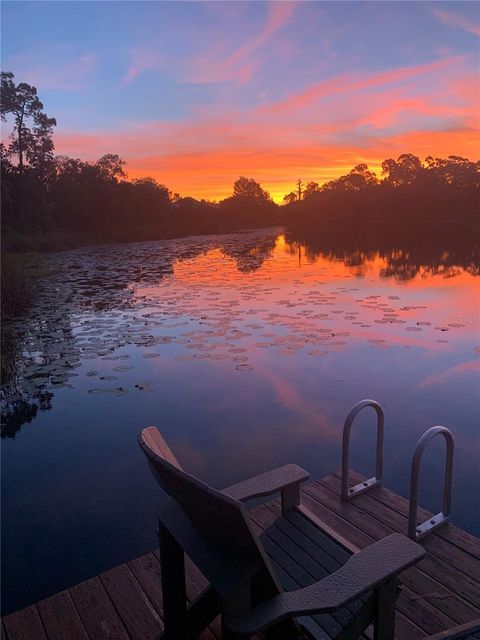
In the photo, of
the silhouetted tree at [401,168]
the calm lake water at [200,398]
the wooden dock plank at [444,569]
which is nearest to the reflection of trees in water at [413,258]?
the calm lake water at [200,398]

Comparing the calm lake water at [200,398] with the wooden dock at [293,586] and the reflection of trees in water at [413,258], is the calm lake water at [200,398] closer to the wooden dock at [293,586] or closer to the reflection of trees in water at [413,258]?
the wooden dock at [293,586]

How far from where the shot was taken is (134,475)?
4383mm

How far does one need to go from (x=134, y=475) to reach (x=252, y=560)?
309 cm

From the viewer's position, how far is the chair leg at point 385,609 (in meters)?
1.73

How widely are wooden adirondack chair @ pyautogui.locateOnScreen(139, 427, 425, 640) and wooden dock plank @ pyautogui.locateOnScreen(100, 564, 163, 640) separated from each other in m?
0.48

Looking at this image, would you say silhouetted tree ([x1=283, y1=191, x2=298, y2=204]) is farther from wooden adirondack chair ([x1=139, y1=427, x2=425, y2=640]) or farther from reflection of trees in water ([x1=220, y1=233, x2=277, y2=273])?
wooden adirondack chair ([x1=139, y1=427, x2=425, y2=640])

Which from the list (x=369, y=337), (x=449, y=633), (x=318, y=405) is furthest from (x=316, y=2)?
(x=449, y=633)

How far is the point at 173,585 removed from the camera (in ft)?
6.43

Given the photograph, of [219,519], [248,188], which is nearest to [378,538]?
[219,519]

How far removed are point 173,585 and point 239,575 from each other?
564mm

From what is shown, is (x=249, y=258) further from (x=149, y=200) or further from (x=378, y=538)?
(x=149, y=200)

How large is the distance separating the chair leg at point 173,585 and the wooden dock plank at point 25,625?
827mm

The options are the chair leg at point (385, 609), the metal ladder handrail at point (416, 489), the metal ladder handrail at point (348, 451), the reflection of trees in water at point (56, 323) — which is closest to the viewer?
the chair leg at point (385, 609)

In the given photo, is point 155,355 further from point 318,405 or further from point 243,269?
point 243,269
